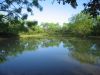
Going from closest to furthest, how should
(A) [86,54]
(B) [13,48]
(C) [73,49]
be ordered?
(A) [86,54] < (C) [73,49] < (B) [13,48]

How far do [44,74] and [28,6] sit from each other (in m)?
14.0

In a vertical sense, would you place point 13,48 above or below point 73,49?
above

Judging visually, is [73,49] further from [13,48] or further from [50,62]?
[50,62]

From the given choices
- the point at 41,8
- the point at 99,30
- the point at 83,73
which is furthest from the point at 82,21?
the point at 83,73

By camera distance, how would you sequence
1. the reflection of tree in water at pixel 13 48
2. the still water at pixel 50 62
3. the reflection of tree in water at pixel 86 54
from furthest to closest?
the reflection of tree in water at pixel 13 48
the reflection of tree in water at pixel 86 54
the still water at pixel 50 62

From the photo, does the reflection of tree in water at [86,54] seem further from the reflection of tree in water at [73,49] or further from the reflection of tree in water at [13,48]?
the reflection of tree in water at [13,48]

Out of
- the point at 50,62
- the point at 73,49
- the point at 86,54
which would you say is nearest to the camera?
the point at 50,62

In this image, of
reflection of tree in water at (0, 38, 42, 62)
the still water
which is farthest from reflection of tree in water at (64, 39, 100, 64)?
reflection of tree in water at (0, 38, 42, 62)

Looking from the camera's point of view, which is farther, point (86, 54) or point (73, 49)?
point (73, 49)

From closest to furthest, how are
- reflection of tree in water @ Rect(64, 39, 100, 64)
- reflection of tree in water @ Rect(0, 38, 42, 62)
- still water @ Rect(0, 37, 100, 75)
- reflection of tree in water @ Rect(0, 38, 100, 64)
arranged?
still water @ Rect(0, 37, 100, 75) < reflection of tree in water @ Rect(64, 39, 100, 64) < reflection of tree in water @ Rect(0, 38, 100, 64) < reflection of tree in water @ Rect(0, 38, 42, 62)

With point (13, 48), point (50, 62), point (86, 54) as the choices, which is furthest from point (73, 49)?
point (50, 62)

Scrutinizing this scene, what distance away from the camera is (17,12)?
22047mm

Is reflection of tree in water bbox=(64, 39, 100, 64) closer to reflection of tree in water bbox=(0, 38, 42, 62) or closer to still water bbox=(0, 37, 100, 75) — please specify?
still water bbox=(0, 37, 100, 75)

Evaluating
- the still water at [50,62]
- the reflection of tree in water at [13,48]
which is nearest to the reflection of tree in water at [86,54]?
the still water at [50,62]
